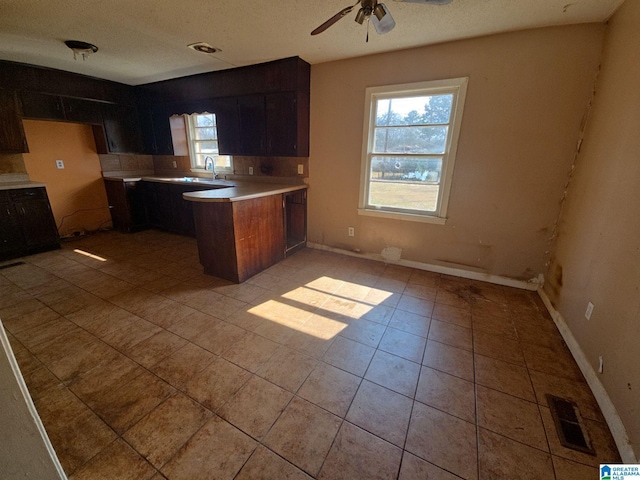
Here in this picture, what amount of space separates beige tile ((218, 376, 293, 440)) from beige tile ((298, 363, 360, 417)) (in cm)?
13

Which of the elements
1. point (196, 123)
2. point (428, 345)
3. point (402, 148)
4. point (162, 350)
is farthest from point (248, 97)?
point (428, 345)

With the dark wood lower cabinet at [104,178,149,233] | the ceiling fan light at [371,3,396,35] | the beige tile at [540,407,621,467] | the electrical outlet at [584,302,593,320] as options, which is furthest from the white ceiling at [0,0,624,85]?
the beige tile at [540,407,621,467]

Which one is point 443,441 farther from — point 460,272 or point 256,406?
point 460,272

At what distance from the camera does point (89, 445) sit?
125cm

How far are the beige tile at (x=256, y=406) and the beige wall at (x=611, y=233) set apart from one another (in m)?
1.71

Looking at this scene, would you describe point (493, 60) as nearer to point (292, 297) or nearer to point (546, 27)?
point (546, 27)

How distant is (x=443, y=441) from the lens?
129 centimetres

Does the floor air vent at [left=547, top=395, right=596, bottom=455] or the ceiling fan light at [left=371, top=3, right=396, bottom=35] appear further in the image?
the ceiling fan light at [left=371, top=3, right=396, bottom=35]

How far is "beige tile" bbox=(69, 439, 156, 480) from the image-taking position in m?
1.13

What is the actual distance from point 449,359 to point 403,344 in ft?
1.04

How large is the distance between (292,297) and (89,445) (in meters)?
1.63

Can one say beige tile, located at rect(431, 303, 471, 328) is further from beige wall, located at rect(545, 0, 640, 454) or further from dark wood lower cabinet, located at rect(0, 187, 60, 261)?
dark wood lower cabinet, located at rect(0, 187, 60, 261)

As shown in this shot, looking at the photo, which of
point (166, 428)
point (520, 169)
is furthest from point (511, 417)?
point (520, 169)

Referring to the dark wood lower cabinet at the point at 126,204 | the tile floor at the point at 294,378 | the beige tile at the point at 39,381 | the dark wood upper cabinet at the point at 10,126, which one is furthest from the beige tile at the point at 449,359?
the dark wood upper cabinet at the point at 10,126
